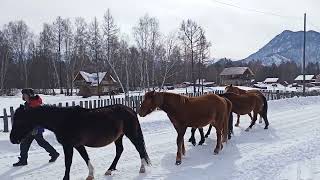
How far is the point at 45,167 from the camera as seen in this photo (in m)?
8.27

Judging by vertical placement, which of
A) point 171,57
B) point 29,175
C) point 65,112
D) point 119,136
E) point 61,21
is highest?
point 61,21

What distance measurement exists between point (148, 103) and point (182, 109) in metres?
0.77

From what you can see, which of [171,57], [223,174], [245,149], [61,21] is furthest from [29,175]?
[61,21]

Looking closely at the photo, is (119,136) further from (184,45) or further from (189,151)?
(184,45)

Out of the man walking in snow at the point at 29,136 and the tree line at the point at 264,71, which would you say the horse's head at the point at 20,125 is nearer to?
the man walking in snow at the point at 29,136

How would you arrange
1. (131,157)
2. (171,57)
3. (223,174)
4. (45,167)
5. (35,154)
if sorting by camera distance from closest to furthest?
(223,174)
(45,167)
(131,157)
(35,154)
(171,57)

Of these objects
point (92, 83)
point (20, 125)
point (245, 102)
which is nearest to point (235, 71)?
point (92, 83)

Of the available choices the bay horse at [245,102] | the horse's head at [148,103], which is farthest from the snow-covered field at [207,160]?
the horse's head at [148,103]

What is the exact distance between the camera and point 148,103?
28.1ft

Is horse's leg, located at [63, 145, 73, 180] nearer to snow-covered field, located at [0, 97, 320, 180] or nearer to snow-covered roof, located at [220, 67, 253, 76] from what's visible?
snow-covered field, located at [0, 97, 320, 180]

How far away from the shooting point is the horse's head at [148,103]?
8.55 m

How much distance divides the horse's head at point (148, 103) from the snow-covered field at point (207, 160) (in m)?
1.10

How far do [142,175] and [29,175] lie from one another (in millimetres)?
2157

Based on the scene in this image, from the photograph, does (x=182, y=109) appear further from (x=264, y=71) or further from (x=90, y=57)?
(x=264, y=71)
